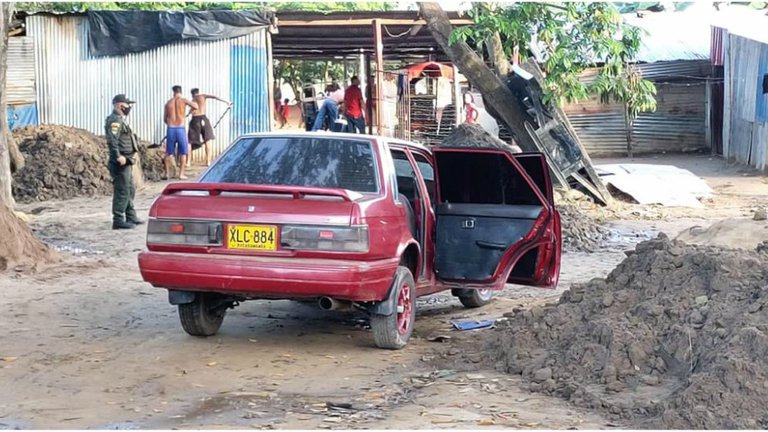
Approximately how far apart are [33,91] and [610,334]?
671 inches

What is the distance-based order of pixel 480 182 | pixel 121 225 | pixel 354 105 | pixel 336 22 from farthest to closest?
1. pixel 354 105
2. pixel 336 22
3. pixel 121 225
4. pixel 480 182

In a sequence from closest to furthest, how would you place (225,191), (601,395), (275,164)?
(601,395) < (225,191) < (275,164)

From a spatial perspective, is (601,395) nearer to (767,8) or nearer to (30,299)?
(30,299)

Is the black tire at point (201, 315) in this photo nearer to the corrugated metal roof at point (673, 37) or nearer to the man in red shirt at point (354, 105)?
the man in red shirt at point (354, 105)

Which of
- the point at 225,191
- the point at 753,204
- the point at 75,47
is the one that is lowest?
the point at 753,204

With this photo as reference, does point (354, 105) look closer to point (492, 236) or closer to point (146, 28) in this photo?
point (146, 28)

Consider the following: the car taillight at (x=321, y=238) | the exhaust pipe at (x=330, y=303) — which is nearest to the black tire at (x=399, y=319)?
the exhaust pipe at (x=330, y=303)

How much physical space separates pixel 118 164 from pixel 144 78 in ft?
29.3

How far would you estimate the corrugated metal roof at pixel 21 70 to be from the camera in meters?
20.1

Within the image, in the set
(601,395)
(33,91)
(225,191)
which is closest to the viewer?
(601,395)

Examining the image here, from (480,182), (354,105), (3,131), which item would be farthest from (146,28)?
(480,182)

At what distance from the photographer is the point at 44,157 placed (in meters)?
17.1

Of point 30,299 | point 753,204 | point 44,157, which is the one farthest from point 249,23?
point 30,299

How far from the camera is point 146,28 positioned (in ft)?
68.1
